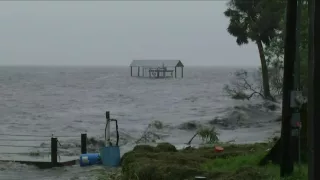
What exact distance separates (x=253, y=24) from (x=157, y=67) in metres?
113

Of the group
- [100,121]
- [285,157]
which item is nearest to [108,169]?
[285,157]

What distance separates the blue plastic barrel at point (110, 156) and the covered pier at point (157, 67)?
131 meters

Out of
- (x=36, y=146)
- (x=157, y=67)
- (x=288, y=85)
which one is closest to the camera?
(x=288, y=85)

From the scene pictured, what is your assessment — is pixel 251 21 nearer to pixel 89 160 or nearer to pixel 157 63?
pixel 89 160

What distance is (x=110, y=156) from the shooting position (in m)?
15.8

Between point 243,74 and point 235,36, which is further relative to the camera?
point 243,74

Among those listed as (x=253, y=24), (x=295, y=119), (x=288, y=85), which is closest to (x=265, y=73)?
(x=253, y=24)

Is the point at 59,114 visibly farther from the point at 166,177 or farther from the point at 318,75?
the point at 318,75

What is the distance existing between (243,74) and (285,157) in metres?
46.6

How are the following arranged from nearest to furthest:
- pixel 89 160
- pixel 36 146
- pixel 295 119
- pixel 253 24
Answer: pixel 295 119
pixel 89 160
pixel 36 146
pixel 253 24

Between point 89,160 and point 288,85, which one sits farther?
point 89,160

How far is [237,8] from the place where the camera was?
48.5 meters

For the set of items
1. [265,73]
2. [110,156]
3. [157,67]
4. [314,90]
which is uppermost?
[157,67]

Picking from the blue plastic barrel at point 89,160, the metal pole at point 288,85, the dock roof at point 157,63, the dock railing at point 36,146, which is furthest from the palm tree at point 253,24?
the dock roof at point 157,63
